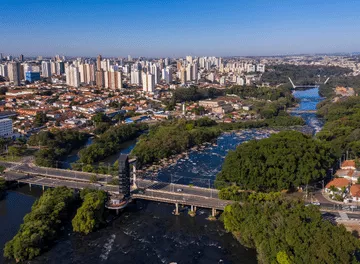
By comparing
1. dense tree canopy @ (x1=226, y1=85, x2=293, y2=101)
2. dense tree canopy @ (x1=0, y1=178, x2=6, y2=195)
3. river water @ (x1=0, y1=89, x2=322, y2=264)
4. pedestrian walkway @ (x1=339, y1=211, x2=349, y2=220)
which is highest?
dense tree canopy @ (x1=226, y1=85, x2=293, y2=101)

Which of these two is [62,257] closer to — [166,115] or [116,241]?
[116,241]

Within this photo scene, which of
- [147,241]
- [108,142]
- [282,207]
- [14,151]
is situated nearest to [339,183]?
[282,207]

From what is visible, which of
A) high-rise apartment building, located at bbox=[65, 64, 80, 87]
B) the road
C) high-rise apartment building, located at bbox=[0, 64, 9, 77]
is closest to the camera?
the road

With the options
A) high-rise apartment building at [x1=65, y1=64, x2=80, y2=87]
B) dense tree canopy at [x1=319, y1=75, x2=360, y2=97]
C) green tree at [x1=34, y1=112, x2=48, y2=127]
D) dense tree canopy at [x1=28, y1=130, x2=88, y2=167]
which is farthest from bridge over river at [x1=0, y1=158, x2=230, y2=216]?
dense tree canopy at [x1=319, y1=75, x2=360, y2=97]

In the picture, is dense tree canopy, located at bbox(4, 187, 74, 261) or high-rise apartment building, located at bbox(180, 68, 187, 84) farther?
high-rise apartment building, located at bbox(180, 68, 187, 84)

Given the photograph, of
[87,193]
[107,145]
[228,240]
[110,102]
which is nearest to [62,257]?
[87,193]

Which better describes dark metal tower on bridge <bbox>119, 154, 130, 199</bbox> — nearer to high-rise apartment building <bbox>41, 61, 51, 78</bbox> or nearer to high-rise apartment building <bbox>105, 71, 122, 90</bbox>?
high-rise apartment building <bbox>105, 71, 122, 90</bbox>

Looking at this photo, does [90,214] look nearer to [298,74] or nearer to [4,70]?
[4,70]
